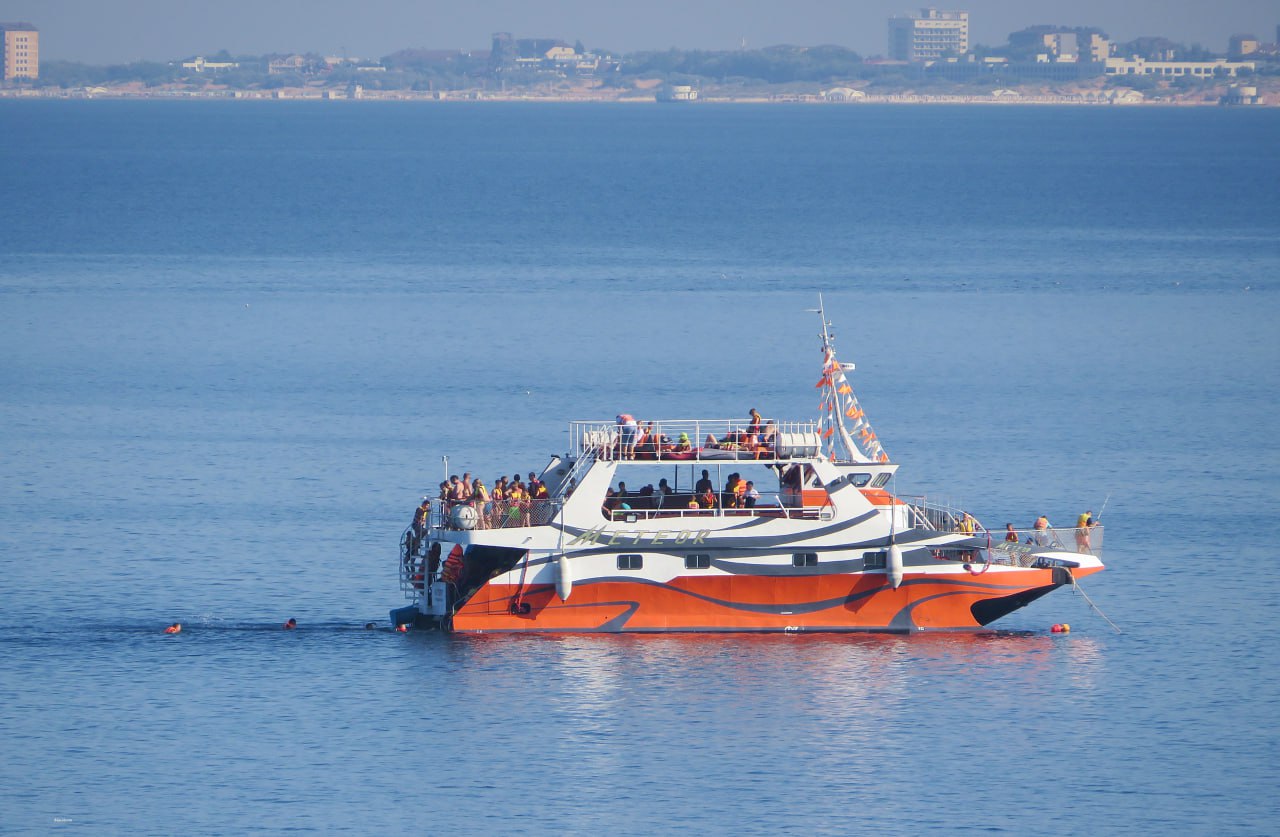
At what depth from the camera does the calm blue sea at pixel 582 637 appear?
132ft

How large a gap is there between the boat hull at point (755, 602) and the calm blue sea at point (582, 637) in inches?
24.0

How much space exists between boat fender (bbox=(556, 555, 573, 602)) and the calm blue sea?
1190mm

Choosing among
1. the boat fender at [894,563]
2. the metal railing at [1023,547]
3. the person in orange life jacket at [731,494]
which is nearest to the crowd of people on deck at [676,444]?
the person in orange life jacket at [731,494]

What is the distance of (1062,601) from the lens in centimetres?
5450

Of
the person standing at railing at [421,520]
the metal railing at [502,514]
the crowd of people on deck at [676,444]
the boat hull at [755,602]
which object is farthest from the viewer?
the person standing at railing at [421,520]

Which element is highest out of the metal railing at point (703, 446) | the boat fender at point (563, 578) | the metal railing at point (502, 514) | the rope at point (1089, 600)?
the metal railing at point (703, 446)

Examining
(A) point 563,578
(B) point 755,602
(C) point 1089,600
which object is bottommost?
(C) point 1089,600

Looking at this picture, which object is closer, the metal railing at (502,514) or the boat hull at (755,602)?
the metal railing at (502,514)

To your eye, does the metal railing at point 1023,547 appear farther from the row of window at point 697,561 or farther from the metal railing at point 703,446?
→ the metal railing at point 703,446

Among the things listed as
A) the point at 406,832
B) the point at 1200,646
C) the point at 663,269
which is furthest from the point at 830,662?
the point at 663,269

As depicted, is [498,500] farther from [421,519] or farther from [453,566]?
[421,519]

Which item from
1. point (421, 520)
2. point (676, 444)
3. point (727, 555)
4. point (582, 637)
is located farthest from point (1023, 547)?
point (421, 520)

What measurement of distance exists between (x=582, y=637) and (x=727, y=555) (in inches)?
155

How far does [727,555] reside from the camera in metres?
48.2
